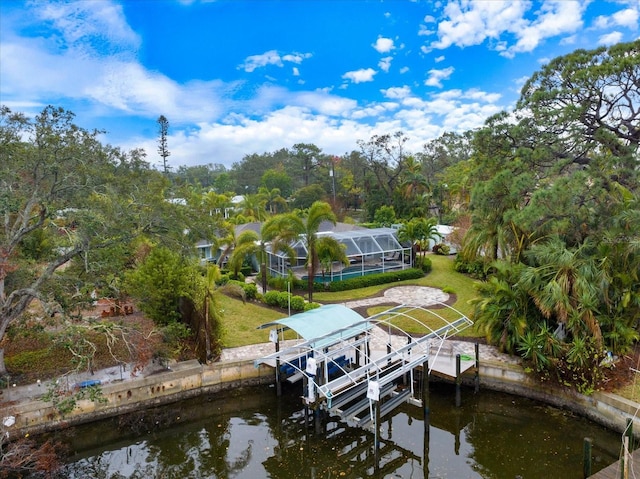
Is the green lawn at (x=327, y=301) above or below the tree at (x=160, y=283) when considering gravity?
below

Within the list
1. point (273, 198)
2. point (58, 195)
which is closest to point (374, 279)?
point (58, 195)

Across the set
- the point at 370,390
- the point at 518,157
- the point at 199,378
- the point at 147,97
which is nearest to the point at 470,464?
the point at 370,390

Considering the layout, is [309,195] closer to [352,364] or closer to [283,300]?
[283,300]

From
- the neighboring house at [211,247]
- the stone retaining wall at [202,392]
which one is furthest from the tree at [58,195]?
the neighboring house at [211,247]

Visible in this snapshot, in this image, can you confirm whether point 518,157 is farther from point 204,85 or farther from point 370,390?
point 204,85

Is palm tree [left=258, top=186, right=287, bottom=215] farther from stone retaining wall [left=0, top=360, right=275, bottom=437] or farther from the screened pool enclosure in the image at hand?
stone retaining wall [left=0, top=360, right=275, bottom=437]

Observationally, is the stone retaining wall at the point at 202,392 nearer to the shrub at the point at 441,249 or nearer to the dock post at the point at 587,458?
the dock post at the point at 587,458
